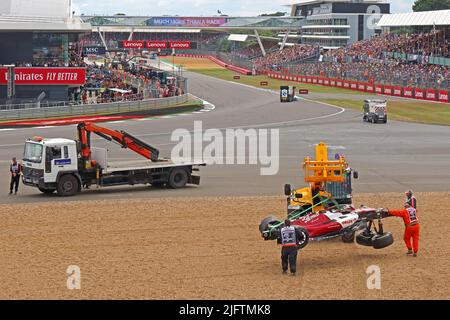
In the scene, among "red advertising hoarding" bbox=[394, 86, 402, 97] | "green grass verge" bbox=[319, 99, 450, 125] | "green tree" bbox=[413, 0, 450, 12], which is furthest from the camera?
"green tree" bbox=[413, 0, 450, 12]

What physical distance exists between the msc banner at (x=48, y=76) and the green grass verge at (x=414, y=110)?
20838 mm

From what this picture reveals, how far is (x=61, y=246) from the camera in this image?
20000 millimetres

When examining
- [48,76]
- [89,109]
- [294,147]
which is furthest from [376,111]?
[48,76]

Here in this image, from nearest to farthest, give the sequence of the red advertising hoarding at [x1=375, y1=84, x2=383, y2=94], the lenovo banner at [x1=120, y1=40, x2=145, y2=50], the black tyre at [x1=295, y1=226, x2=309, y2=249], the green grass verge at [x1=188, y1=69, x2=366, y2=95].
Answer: the black tyre at [x1=295, y1=226, x2=309, y2=249], the red advertising hoarding at [x1=375, y1=84, x2=383, y2=94], the green grass verge at [x1=188, y1=69, x2=366, y2=95], the lenovo banner at [x1=120, y1=40, x2=145, y2=50]

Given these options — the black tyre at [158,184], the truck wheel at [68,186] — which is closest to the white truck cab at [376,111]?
the black tyre at [158,184]

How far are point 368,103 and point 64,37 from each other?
76.2 feet

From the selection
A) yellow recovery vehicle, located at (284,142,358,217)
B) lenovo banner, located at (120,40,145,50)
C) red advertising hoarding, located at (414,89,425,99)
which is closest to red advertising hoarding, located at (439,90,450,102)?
red advertising hoarding, located at (414,89,425,99)

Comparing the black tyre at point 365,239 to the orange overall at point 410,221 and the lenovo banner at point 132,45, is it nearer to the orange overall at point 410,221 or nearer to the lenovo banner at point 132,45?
the orange overall at point 410,221

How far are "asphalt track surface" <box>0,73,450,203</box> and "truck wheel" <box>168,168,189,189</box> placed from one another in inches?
15.6

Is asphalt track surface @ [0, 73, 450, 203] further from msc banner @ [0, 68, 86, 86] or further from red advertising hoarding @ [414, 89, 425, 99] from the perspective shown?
red advertising hoarding @ [414, 89, 425, 99]

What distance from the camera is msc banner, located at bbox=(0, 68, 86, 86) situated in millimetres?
59500

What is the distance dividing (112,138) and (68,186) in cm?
259

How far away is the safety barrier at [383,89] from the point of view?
235 ft

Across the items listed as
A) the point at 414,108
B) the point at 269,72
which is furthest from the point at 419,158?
the point at 269,72
